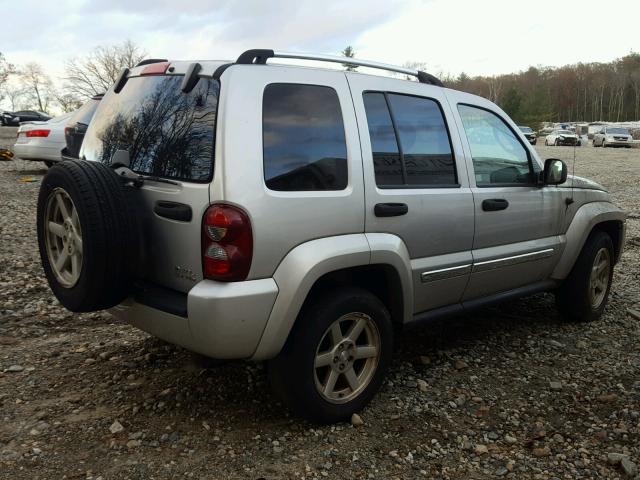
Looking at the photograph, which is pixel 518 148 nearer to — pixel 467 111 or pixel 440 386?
pixel 467 111

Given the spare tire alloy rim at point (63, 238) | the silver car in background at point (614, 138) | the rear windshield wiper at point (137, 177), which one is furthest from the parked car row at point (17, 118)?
the rear windshield wiper at point (137, 177)

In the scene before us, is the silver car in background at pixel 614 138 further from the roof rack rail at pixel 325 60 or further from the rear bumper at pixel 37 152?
the roof rack rail at pixel 325 60

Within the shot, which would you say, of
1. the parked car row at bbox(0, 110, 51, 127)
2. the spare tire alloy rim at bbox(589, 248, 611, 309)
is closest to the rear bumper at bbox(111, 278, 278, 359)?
the spare tire alloy rim at bbox(589, 248, 611, 309)

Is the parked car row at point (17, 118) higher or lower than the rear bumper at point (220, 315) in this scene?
higher

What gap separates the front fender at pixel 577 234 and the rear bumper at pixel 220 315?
2.79m

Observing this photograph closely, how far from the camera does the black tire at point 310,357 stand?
2.91 metres

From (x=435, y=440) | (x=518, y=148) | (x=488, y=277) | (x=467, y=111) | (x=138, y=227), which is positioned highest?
(x=467, y=111)

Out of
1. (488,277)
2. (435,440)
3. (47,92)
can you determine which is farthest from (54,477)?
(47,92)

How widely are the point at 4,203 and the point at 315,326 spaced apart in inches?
358

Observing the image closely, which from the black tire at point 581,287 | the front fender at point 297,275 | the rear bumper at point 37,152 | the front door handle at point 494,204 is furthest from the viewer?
the rear bumper at point 37,152

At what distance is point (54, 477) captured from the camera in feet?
8.79

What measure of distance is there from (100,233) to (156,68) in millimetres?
1077

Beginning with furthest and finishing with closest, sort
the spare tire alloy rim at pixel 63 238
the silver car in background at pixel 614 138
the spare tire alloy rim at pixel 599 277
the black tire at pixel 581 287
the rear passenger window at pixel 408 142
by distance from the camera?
1. the silver car in background at pixel 614 138
2. the spare tire alloy rim at pixel 599 277
3. the black tire at pixel 581 287
4. the rear passenger window at pixel 408 142
5. the spare tire alloy rim at pixel 63 238

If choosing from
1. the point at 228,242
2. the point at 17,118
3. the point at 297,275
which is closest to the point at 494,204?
the point at 297,275
